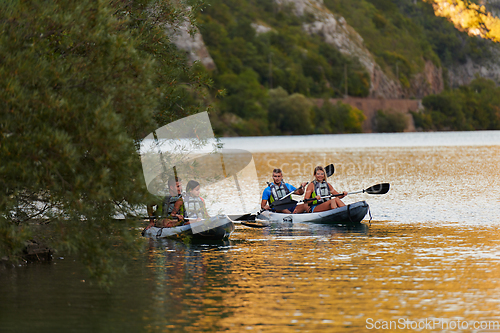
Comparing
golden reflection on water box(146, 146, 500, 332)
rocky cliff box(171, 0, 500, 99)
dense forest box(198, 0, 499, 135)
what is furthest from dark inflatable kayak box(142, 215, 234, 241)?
rocky cliff box(171, 0, 500, 99)

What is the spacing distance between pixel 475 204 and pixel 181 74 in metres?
14.3

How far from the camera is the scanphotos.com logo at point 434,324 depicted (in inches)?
423

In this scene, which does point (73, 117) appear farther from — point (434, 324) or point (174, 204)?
point (174, 204)

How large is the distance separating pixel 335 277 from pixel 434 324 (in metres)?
3.55

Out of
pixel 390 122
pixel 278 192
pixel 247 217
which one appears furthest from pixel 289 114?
pixel 247 217

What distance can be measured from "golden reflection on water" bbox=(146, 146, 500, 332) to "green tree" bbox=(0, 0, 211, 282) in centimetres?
194

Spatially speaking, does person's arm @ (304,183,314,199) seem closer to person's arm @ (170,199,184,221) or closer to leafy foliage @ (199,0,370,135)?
person's arm @ (170,199,184,221)

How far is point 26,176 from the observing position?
1156 centimetres

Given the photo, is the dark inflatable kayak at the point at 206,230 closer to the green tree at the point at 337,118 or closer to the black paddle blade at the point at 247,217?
the black paddle blade at the point at 247,217

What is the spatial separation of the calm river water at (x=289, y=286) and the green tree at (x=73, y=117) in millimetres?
1072

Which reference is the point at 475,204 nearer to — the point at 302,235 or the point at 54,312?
the point at 302,235

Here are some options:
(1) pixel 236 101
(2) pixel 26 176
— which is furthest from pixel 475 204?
(1) pixel 236 101

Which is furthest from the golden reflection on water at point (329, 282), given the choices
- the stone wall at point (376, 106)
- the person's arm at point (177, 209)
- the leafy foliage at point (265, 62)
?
the stone wall at point (376, 106)

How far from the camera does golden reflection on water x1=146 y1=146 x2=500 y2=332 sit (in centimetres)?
1138
